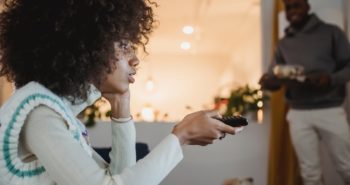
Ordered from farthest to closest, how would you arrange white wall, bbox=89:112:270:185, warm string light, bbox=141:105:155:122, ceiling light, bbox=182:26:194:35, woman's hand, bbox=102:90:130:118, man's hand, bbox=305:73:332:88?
warm string light, bbox=141:105:155:122 < ceiling light, bbox=182:26:194:35 < white wall, bbox=89:112:270:185 < man's hand, bbox=305:73:332:88 < woman's hand, bbox=102:90:130:118

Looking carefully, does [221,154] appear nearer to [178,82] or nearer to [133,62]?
[133,62]

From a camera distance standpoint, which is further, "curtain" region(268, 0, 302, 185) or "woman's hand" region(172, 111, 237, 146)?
"curtain" region(268, 0, 302, 185)

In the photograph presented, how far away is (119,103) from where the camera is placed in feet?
3.08

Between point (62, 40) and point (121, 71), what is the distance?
A: 0.13 metres

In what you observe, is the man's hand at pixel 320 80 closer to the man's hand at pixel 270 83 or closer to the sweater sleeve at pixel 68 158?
the man's hand at pixel 270 83

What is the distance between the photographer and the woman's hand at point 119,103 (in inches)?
36.6

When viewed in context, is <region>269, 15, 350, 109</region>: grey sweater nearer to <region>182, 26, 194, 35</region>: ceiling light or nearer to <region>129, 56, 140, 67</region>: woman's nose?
<region>129, 56, 140, 67</region>: woman's nose

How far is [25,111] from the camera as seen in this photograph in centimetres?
63

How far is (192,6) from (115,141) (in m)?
3.62

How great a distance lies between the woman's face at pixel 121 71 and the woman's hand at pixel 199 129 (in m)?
A: 0.16

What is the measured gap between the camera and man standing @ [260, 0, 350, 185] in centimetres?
239

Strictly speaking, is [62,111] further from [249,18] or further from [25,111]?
[249,18]

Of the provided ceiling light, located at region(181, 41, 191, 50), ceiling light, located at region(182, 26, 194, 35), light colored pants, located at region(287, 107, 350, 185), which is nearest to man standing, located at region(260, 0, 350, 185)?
light colored pants, located at region(287, 107, 350, 185)

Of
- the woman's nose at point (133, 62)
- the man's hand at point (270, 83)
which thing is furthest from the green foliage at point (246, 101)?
the woman's nose at point (133, 62)
